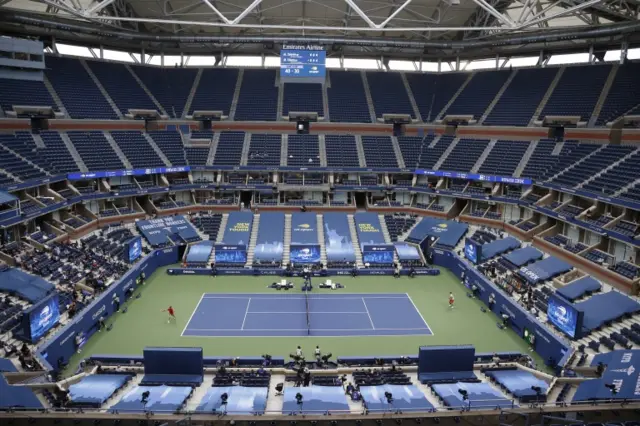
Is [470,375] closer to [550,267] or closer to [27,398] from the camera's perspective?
[550,267]

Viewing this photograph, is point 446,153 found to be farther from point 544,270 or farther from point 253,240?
point 253,240

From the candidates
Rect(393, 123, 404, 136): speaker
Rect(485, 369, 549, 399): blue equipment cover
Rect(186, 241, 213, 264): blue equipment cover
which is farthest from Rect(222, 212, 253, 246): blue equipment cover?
Rect(485, 369, 549, 399): blue equipment cover

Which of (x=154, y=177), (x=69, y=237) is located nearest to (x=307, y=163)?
(x=154, y=177)

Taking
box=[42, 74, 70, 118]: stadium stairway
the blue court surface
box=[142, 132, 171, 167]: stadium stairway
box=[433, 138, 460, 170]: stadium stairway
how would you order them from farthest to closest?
box=[433, 138, 460, 170]: stadium stairway
box=[142, 132, 171, 167]: stadium stairway
box=[42, 74, 70, 118]: stadium stairway
the blue court surface

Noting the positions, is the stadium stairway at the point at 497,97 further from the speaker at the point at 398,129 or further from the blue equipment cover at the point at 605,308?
the blue equipment cover at the point at 605,308

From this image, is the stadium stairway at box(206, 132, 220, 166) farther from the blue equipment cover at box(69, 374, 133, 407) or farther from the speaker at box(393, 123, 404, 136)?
the blue equipment cover at box(69, 374, 133, 407)

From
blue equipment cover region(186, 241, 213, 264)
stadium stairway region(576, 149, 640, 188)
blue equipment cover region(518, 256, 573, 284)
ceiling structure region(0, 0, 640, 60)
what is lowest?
blue equipment cover region(186, 241, 213, 264)
